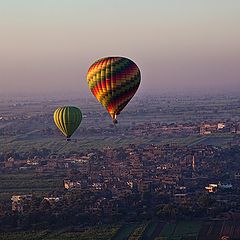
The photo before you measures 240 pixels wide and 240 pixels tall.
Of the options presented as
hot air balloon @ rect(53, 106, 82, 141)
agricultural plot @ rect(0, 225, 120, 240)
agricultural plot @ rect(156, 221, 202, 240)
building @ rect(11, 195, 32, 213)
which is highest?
hot air balloon @ rect(53, 106, 82, 141)

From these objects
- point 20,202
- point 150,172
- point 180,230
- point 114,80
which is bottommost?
point 150,172

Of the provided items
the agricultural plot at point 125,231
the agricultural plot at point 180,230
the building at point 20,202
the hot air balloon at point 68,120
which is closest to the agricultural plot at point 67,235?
the agricultural plot at point 125,231

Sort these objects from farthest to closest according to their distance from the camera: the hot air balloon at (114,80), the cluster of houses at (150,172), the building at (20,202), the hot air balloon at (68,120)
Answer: the cluster of houses at (150,172)
the building at (20,202)
the hot air balloon at (68,120)
the hot air balloon at (114,80)

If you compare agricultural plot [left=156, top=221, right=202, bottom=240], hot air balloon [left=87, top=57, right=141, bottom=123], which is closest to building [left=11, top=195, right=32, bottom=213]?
agricultural plot [left=156, top=221, right=202, bottom=240]

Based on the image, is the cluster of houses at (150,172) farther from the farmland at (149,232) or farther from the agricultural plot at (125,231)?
the agricultural plot at (125,231)

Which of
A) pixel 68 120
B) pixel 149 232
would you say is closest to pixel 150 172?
pixel 68 120

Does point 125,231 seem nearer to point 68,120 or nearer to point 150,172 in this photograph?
point 68,120

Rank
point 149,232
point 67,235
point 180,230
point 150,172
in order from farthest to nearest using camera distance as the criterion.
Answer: point 150,172, point 180,230, point 149,232, point 67,235

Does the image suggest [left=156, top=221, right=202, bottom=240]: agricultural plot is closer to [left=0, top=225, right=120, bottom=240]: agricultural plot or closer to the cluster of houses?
[left=0, top=225, right=120, bottom=240]: agricultural plot

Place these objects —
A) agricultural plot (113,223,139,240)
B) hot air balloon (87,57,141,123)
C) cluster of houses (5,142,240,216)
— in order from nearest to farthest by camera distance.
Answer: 1. hot air balloon (87,57,141,123)
2. agricultural plot (113,223,139,240)
3. cluster of houses (5,142,240,216)
